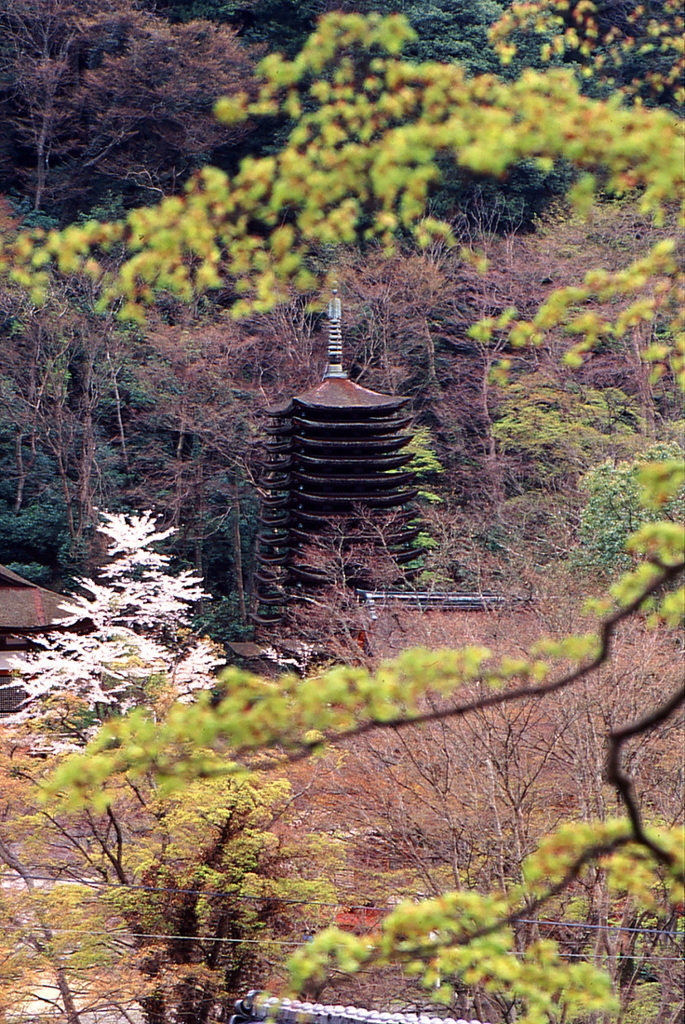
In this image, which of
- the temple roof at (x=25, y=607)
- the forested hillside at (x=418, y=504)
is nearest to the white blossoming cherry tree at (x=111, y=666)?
the forested hillside at (x=418, y=504)

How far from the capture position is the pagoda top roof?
19.6 metres

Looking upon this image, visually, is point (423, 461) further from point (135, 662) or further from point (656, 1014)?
point (656, 1014)

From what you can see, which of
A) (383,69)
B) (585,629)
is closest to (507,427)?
(585,629)

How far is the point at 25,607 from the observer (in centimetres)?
1953

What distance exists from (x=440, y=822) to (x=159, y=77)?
2218 cm

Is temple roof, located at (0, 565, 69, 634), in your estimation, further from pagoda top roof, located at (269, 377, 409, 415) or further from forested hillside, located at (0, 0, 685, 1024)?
pagoda top roof, located at (269, 377, 409, 415)

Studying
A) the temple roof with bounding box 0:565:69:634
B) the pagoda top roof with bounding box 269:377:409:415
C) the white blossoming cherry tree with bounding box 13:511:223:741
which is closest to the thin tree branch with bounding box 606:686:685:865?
the white blossoming cherry tree with bounding box 13:511:223:741

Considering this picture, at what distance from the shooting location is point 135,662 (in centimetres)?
1345

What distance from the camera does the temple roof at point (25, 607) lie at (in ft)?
62.6

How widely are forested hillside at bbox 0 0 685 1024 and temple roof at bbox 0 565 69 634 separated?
1831 mm

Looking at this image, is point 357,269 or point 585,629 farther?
point 357,269

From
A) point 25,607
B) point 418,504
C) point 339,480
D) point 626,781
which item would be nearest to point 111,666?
point 25,607

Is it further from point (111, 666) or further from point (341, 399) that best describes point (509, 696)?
point (341, 399)

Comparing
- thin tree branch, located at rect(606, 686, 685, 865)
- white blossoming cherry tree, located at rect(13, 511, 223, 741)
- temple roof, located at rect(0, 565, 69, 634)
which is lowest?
temple roof, located at rect(0, 565, 69, 634)
